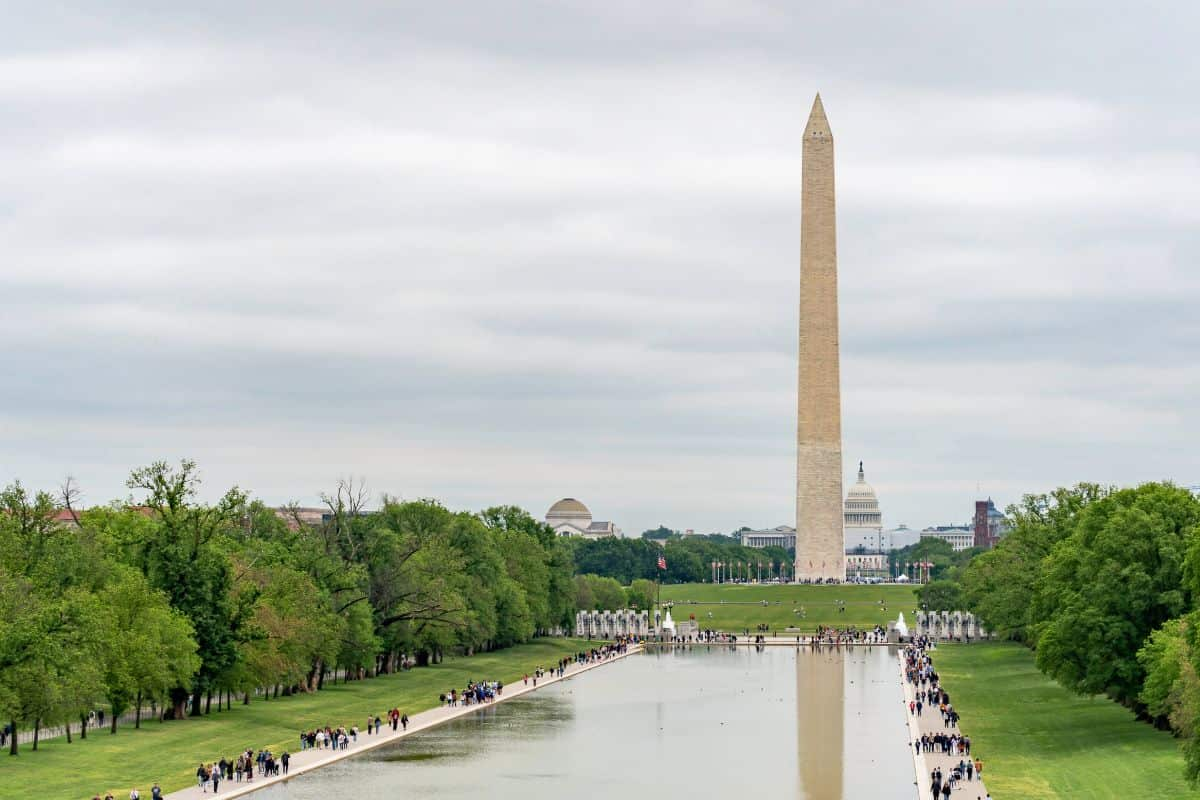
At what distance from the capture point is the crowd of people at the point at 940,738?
4584 centimetres

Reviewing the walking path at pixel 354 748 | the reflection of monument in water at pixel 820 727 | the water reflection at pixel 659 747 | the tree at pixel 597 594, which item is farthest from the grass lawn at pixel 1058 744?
the tree at pixel 597 594

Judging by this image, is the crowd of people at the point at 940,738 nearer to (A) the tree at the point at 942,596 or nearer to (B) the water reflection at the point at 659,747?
(B) the water reflection at the point at 659,747

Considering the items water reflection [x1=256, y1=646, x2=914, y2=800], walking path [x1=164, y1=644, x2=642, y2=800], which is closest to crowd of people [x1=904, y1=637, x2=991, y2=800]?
water reflection [x1=256, y1=646, x2=914, y2=800]

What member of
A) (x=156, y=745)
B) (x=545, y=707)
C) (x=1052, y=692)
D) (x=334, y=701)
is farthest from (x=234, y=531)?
(x=1052, y=692)

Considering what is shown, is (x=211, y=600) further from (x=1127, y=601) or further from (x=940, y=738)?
(x=1127, y=601)

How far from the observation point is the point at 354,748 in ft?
177

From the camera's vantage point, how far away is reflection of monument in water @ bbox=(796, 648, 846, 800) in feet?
152

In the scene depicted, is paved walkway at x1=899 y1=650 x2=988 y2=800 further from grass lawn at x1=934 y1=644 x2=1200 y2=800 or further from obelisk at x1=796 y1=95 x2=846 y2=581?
obelisk at x1=796 y1=95 x2=846 y2=581

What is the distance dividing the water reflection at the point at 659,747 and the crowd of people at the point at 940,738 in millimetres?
838

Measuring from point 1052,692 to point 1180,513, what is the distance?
571 inches

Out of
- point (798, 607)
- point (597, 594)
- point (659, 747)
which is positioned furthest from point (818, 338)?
point (659, 747)

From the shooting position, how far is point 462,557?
9200 cm

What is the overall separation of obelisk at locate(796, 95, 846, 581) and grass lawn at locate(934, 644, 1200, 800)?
5608 cm

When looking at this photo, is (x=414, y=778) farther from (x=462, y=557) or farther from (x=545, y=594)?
(x=545, y=594)
